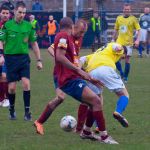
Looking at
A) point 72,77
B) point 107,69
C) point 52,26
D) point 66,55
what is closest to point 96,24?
point 52,26

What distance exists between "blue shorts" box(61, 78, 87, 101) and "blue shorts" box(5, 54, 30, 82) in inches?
90.1

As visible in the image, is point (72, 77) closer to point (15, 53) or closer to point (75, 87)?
point (75, 87)

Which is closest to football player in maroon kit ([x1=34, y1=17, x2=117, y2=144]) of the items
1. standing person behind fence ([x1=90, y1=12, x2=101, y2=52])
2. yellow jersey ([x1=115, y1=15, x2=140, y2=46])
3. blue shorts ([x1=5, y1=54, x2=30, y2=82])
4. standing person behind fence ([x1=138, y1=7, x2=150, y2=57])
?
blue shorts ([x1=5, y1=54, x2=30, y2=82])

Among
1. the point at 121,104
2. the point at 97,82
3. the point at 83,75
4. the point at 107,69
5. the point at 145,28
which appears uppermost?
the point at 83,75

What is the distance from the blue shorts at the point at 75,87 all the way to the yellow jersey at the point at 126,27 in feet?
35.1

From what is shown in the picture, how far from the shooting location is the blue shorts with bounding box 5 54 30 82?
38.8 ft

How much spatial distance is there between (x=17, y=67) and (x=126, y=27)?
899 cm

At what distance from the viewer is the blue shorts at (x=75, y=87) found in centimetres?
955

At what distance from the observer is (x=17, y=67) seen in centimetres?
1182

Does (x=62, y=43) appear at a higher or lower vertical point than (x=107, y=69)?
higher

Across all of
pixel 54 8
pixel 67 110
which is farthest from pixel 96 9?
pixel 67 110

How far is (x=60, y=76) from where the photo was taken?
9.74 m

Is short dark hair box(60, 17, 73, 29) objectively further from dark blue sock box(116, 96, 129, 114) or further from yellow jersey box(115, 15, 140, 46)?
yellow jersey box(115, 15, 140, 46)

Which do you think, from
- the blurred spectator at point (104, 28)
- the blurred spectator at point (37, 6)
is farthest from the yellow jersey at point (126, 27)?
the blurred spectator at point (37, 6)
